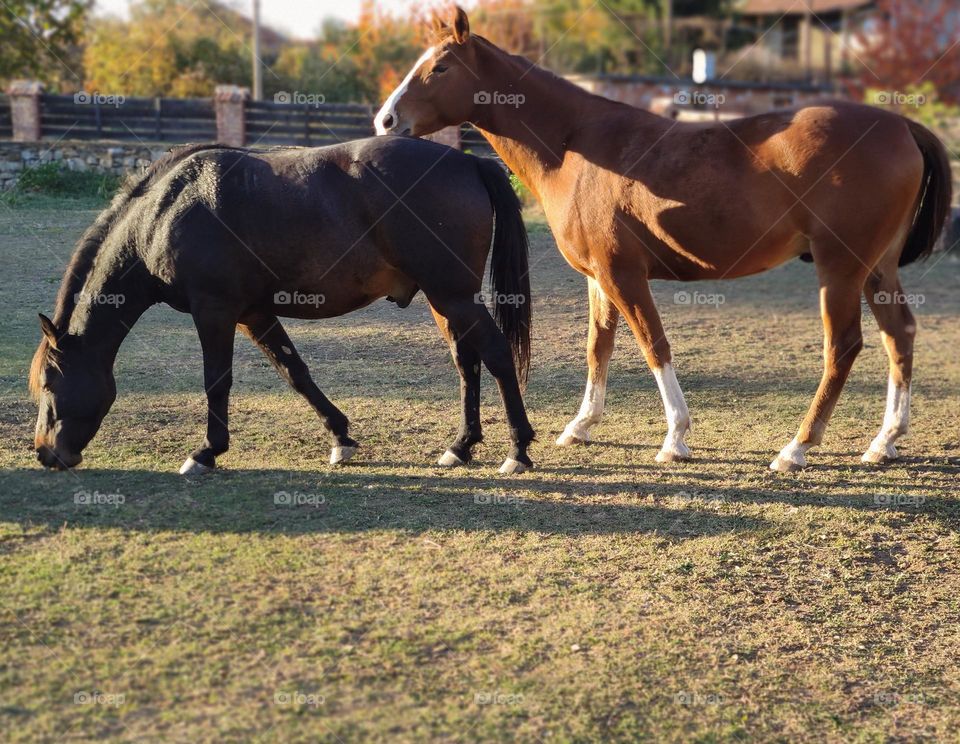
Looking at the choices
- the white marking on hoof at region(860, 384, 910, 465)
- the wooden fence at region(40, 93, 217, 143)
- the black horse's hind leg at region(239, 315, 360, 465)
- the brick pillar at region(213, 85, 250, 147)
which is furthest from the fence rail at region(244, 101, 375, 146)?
the white marking on hoof at region(860, 384, 910, 465)

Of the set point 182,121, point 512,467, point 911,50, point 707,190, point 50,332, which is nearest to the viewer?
point 50,332

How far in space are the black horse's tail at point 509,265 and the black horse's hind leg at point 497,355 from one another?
0.20 meters

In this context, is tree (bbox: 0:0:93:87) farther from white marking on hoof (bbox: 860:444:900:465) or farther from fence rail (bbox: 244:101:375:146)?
white marking on hoof (bbox: 860:444:900:465)

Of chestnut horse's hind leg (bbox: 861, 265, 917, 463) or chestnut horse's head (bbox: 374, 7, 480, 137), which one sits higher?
chestnut horse's head (bbox: 374, 7, 480, 137)

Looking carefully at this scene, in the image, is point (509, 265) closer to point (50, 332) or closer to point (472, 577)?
point (472, 577)

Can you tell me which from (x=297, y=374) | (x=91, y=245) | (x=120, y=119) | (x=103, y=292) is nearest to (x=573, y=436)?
(x=297, y=374)

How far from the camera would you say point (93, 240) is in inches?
232

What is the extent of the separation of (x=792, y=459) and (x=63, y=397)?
4105mm

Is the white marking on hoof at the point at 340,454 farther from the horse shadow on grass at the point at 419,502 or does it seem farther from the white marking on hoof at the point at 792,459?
the white marking on hoof at the point at 792,459

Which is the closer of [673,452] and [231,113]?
[673,452]

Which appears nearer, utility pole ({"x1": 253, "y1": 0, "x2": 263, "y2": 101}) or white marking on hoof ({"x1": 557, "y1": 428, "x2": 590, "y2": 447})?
white marking on hoof ({"x1": 557, "y1": 428, "x2": 590, "y2": 447})

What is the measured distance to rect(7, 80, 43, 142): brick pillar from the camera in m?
18.8

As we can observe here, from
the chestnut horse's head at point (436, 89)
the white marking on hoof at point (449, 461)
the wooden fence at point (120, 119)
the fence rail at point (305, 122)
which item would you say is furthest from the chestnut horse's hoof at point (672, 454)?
the wooden fence at point (120, 119)

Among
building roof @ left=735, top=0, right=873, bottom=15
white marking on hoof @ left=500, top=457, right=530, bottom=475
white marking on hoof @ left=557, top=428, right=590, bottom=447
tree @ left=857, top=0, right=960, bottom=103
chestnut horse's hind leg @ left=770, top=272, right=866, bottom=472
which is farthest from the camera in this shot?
building roof @ left=735, top=0, right=873, bottom=15
